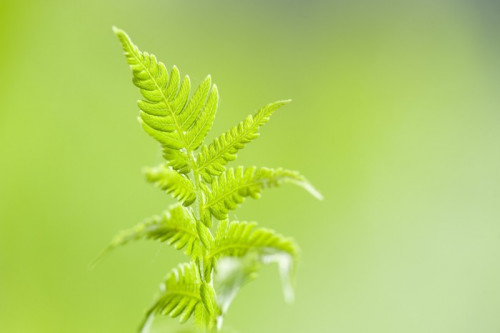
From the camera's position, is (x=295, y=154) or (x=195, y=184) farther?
(x=295, y=154)

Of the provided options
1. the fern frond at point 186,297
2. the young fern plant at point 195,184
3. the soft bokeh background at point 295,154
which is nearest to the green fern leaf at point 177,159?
the young fern plant at point 195,184

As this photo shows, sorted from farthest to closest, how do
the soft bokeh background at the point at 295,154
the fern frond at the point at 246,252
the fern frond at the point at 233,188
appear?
the soft bokeh background at the point at 295,154
the fern frond at the point at 233,188
the fern frond at the point at 246,252

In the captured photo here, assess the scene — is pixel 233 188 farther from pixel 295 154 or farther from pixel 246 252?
pixel 295 154

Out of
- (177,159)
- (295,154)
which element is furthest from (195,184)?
(295,154)

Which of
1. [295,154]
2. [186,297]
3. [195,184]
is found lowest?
[186,297]

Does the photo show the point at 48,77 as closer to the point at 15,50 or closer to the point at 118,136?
the point at 15,50

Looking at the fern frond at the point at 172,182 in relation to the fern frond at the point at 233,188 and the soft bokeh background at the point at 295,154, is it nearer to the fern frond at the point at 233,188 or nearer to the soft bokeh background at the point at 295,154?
the fern frond at the point at 233,188

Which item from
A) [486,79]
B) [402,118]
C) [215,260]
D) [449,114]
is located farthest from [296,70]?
[215,260]
